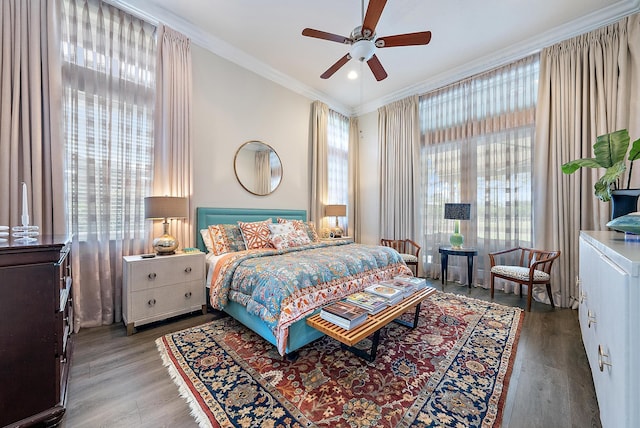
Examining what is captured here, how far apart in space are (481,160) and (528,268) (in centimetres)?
176

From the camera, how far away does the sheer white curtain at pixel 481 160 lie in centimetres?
354

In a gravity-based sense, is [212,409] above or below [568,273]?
below

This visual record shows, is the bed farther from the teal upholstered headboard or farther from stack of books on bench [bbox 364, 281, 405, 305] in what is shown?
the teal upholstered headboard

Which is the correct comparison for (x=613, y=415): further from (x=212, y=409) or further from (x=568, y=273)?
(x=568, y=273)

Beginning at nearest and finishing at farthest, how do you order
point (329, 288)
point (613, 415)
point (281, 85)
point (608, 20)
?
point (613, 415)
point (329, 288)
point (608, 20)
point (281, 85)

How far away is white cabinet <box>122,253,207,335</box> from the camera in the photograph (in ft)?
7.73

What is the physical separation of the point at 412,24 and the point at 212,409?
431cm

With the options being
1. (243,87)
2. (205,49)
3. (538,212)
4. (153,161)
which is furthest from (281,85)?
(538,212)

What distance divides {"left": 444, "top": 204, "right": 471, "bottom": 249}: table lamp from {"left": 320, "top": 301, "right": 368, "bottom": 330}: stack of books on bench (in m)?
2.69

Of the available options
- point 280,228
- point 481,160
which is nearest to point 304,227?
point 280,228

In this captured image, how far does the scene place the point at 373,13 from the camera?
6.73ft

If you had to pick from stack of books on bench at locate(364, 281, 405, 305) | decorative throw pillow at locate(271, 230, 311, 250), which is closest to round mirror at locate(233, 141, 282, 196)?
decorative throw pillow at locate(271, 230, 311, 250)

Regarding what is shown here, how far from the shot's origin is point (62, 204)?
7.49 ft

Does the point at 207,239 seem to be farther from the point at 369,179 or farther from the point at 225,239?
the point at 369,179
